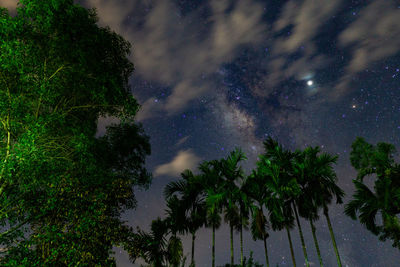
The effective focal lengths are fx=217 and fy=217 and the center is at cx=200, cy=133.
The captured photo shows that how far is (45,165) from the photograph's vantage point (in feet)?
27.0

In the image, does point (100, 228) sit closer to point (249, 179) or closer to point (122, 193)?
point (122, 193)

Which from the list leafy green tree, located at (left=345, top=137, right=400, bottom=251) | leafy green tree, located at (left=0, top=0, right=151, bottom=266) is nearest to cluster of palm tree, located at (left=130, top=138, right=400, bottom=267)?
leafy green tree, located at (left=345, top=137, right=400, bottom=251)

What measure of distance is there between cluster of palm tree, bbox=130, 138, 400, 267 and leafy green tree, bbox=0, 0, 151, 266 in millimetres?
4644

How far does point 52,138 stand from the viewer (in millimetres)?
8703

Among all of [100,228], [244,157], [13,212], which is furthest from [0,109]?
[244,157]

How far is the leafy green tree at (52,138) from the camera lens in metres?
6.88

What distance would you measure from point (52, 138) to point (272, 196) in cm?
1133

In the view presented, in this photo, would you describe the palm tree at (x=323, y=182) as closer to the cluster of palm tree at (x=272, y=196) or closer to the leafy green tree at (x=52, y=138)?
the cluster of palm tree at (x=272, y=196)

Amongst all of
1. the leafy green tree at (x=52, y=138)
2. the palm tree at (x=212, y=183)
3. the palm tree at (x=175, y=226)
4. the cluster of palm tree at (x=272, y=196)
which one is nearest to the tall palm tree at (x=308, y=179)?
the cluster of palm tree at (x=272, y=196)

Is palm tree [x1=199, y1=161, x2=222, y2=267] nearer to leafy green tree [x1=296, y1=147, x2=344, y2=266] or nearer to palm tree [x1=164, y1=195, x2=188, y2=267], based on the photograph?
palm tree [x1=164, y1=195, x2=188, y2=267]

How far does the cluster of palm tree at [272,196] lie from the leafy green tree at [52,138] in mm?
4644

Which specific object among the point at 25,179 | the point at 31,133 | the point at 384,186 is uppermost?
the point at 384,186

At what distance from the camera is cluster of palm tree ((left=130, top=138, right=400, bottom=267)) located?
39.9 ft

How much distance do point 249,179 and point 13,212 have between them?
37.0 ft
